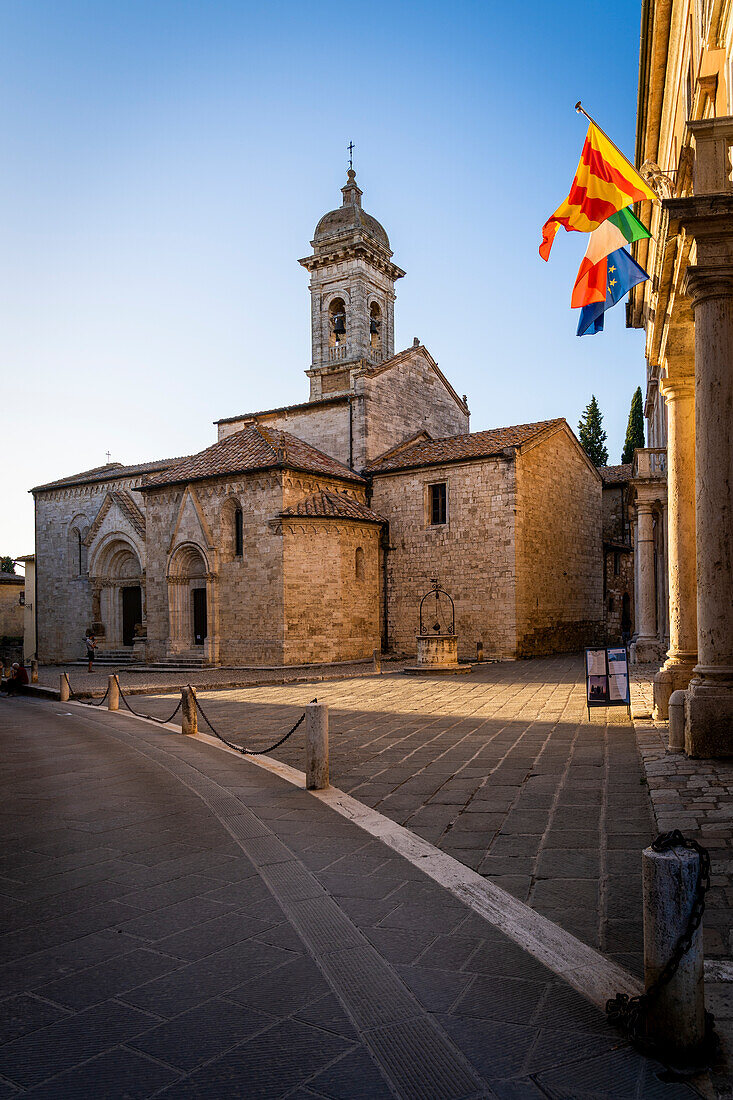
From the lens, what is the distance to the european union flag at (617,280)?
8.35 m

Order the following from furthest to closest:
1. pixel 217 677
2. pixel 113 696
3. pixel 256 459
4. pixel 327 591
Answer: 1. pixel 256 459
2. pixel 327 591
3. pixel 217 677
4. pixel 113 696

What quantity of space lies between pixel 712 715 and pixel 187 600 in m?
21.0

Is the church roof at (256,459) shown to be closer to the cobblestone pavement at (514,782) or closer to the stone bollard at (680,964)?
the cobblestone pavement at (514,782)

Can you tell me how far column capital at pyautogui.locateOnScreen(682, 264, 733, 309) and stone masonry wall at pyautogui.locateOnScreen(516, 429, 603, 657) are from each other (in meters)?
16.7

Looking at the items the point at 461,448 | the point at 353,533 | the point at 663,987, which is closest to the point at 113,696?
the point at 353,533

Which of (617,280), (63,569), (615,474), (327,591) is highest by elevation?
(615,474)

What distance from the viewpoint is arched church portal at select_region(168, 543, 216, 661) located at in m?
25.1

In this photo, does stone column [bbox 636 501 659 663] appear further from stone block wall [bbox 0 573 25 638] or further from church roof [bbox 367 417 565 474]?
stone block wall [bbox 0 573 25 638]

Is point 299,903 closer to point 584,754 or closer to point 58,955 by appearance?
point 58,955

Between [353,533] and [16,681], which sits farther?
[353,533]

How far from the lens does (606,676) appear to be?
10203 millimetres

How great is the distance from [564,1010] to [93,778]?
564 centimetres

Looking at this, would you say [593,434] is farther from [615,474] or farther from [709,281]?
[709,281]

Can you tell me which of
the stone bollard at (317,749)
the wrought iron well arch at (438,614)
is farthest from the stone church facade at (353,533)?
the stone bollard at (317,749)
